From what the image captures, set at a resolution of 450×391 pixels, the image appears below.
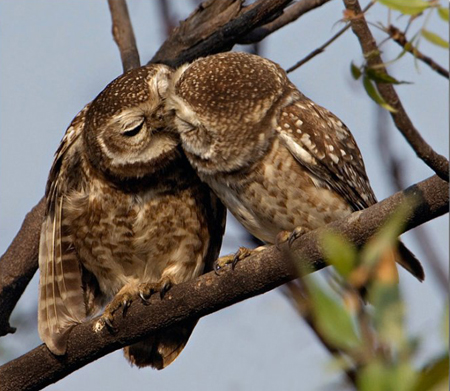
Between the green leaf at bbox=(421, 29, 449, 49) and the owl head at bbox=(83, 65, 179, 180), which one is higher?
the owl head at bbox=(83, 65, 179, 180)

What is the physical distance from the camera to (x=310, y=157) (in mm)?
3730

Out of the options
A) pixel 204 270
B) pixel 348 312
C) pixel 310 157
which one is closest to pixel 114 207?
pixel 204 270

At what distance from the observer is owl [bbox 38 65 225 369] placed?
4023 mm

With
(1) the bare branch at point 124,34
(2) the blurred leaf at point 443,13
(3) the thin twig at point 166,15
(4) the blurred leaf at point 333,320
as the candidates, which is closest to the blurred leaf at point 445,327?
(4) the blurred leaf at point 333,320

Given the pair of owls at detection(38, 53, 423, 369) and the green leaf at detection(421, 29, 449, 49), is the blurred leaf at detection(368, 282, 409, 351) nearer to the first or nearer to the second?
the green leaf at detection(421, 29, 449, 49)

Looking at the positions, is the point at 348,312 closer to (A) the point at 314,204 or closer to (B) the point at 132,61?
(A) the point at 314,204

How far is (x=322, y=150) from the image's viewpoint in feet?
12.4

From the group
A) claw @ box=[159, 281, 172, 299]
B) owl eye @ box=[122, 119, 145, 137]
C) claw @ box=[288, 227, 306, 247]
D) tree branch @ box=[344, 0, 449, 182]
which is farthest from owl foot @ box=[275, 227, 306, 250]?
tree branch @ box=[344, 0, 449, 182]

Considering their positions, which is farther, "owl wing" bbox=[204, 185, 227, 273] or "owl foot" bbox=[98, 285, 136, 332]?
"owl wing" bbox=[204, 185, 227, 273]

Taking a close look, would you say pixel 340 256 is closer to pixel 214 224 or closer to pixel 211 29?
pixel 214 224

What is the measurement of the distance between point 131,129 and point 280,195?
86cm

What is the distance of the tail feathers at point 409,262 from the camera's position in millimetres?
3625

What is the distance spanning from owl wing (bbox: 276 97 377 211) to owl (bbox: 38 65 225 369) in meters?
0.61

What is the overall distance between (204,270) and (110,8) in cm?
200
